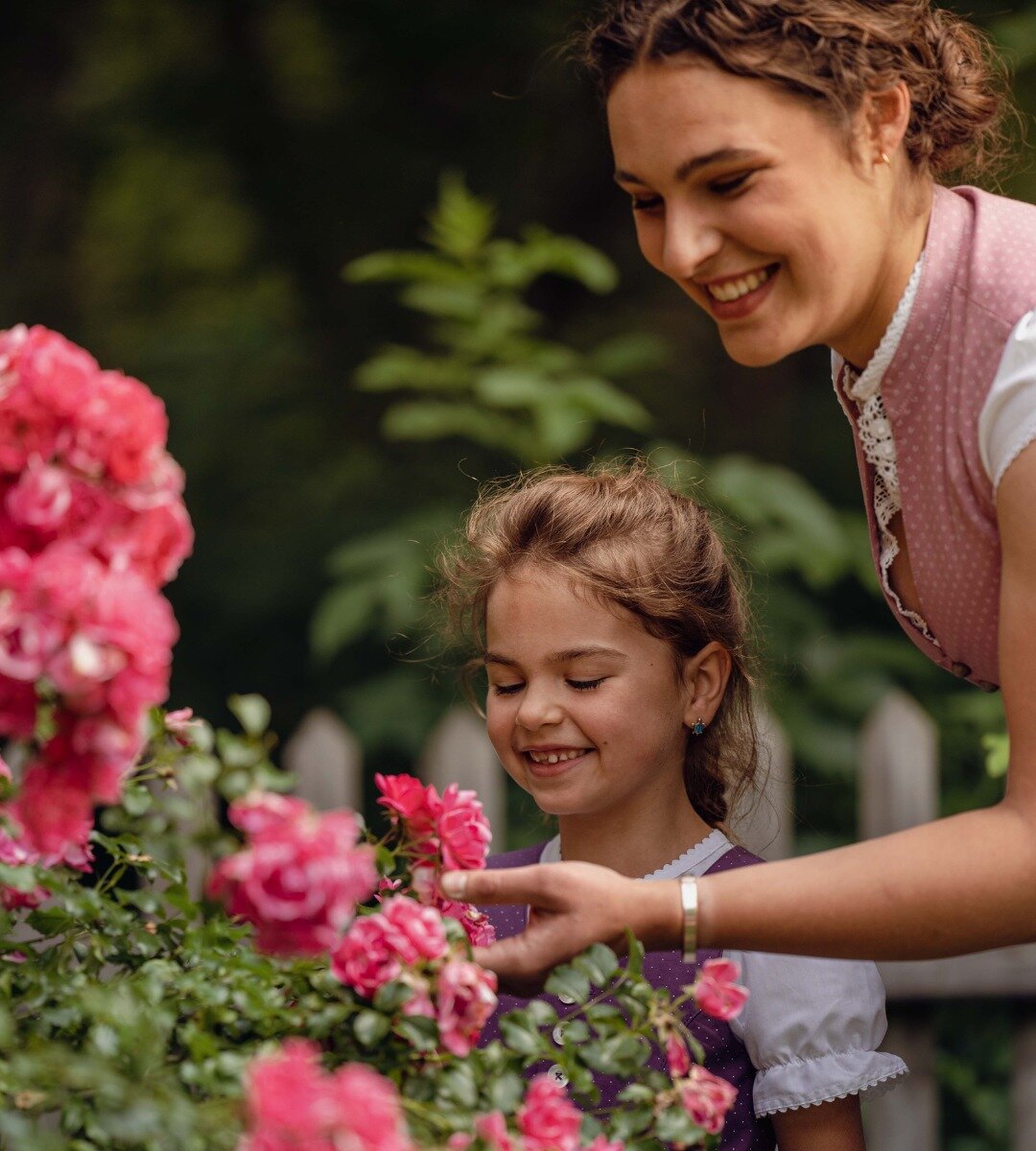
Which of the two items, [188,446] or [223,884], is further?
[188,446]

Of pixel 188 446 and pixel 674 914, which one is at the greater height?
pixel 188 446

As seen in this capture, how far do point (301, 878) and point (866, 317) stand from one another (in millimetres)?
995

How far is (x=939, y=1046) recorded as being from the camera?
3.29 m

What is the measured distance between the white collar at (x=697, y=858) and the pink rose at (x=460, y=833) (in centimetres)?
64

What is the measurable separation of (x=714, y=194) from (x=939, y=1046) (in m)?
2.28

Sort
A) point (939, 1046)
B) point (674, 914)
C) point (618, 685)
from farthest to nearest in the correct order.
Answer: point (939, 1046) < point (618, 685) < point (674, 914)

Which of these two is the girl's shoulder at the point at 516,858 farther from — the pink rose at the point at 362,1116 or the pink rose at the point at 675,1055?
the pink rose at the point at 362,1116

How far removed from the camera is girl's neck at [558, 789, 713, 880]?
81.3 inches

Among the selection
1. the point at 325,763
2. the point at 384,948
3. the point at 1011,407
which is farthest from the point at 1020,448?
the point at 325,763

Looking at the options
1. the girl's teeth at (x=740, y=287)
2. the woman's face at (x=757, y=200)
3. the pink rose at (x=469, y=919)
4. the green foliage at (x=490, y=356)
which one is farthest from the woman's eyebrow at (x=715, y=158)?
the green foliage at (x=490, y=356)

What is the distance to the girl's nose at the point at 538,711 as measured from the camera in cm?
198

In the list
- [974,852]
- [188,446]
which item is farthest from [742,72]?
[188,446]

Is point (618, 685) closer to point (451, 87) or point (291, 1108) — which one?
point (291, 1108)

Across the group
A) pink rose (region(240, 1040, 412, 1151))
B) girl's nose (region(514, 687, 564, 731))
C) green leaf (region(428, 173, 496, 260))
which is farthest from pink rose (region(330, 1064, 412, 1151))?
green leaf (region(428, 173, 496, 260))
